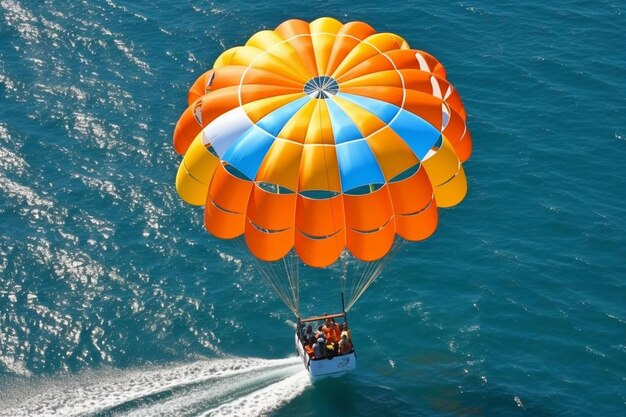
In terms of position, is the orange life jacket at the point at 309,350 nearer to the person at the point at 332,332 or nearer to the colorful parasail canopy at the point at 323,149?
the person at the point at 332,332

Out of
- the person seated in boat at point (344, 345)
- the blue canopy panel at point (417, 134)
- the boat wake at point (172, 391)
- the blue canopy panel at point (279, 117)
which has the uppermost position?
the blue canopy panel at point (279, 117)

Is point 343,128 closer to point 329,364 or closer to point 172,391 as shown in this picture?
point 329,364

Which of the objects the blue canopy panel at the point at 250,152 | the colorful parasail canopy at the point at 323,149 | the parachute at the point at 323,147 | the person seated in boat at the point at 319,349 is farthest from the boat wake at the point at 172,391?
the blue canopy panel at the point at 250,152

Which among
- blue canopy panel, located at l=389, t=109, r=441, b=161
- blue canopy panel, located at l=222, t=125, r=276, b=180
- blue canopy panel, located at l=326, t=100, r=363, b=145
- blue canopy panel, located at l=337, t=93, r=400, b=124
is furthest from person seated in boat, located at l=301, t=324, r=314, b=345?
blue canopy panel, located at l=337, t=93, r=400, b=124

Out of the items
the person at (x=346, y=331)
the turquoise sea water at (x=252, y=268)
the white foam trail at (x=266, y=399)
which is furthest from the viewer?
the turquoise sea water at (x=252, y=268)

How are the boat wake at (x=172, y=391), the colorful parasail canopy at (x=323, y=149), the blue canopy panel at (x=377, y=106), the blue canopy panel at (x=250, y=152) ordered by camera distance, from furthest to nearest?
1. the boat wake at (x=172, y=391)
2. the blue canopy panel at (x=377, y=106)
3. the blue canopy panel at (x=250, y=152)
4. the colorful parasail canopy at (x=323, y=149)

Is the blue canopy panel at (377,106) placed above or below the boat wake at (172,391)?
above

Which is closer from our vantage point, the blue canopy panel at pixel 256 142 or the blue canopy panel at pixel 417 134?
the blue canopy panel at pixel 256 142
